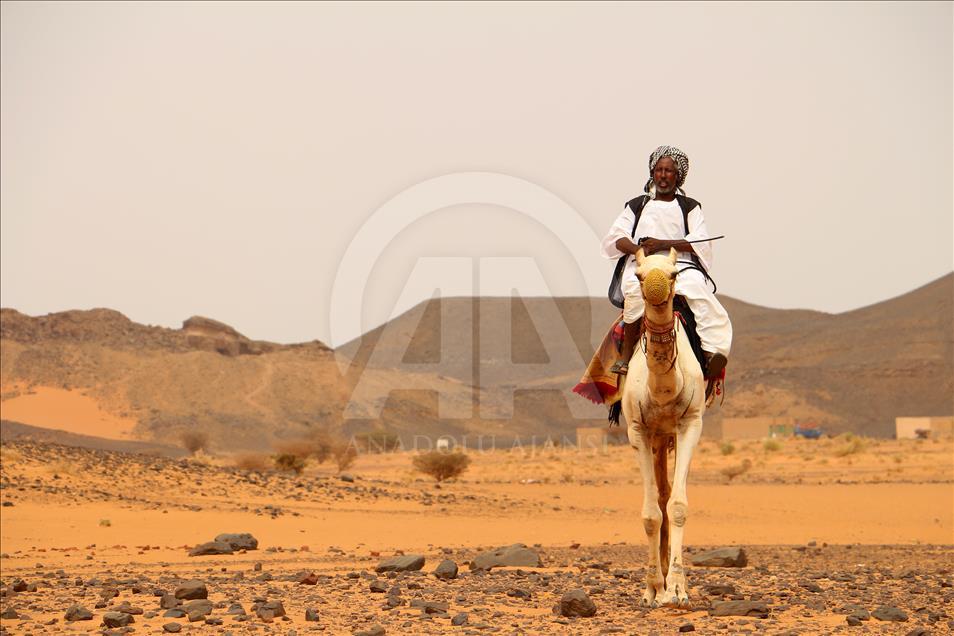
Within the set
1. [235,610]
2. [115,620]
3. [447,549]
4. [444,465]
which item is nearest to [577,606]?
[235,610]

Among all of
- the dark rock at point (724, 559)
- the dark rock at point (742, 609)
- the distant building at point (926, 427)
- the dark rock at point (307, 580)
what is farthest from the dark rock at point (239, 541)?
the distant building at point (926, 427)

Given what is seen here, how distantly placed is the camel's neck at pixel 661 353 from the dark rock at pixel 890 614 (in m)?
2.32

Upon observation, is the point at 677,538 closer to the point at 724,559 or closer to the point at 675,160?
the point at 675,160

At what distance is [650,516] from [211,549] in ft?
30.7

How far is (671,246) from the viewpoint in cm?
1039

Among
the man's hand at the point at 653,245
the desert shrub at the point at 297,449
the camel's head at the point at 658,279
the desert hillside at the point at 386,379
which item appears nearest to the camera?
the camel's head at the point at 658,279

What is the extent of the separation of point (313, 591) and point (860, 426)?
82705 millimetres

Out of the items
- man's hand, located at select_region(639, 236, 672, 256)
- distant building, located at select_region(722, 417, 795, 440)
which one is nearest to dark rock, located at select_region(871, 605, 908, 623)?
man's hand, located at select_region(639, 236, 672, 256)

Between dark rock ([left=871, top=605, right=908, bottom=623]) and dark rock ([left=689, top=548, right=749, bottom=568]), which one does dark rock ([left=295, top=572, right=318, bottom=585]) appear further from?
dark rock ([left=871, top=605, right=908, bottom=623])

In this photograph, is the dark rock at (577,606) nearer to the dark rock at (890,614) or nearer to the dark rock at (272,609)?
the dark rock at (890,614)

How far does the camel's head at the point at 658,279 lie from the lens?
350 inches

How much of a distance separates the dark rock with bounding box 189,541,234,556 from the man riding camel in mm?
9123

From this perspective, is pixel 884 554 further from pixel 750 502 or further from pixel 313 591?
pixel 750 502

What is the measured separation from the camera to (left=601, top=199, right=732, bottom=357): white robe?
10.3 meters
